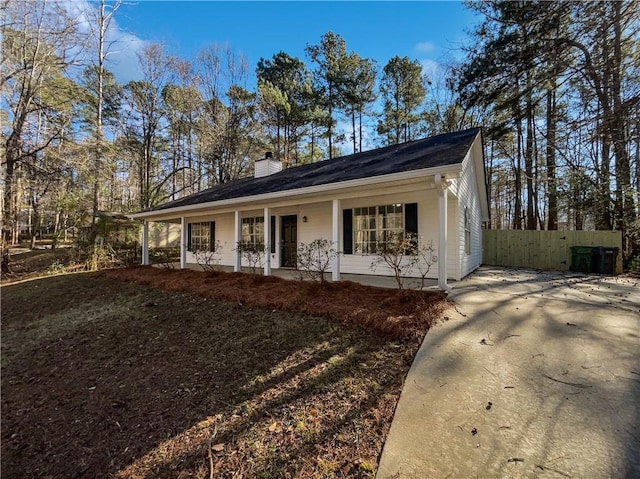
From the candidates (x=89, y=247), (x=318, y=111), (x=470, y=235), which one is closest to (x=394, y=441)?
(x=470, y=235)

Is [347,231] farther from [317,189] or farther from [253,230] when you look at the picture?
[253,230]

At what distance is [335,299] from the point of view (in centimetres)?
507

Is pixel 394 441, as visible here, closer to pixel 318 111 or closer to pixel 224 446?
pixel 224 446

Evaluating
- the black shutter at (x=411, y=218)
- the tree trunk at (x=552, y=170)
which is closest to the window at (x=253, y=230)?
the black shutter at (x=411, y=218)

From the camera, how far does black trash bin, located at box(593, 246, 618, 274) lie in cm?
905

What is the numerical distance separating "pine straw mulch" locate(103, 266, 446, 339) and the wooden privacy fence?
8.49m

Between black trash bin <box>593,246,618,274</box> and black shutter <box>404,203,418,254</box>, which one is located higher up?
black shutter <box>404,203,418,254</box>

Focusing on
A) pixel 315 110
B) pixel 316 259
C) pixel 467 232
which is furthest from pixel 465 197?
pixel 315 110

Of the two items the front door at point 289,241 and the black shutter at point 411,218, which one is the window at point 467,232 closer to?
the black shutter at point 411,218

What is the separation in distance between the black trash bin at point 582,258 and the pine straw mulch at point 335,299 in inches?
310

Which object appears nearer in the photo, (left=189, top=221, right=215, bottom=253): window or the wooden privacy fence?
the wooden privacy fence

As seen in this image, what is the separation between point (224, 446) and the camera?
2.34 meters

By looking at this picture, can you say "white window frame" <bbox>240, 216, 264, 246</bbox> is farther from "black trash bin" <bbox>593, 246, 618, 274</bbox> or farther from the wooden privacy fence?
"black trash bin" <bbox>593, 246, 618, 274</bbox>

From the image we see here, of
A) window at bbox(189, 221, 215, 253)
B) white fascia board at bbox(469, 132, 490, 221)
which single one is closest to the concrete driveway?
white fascia board at bbox(469, 132, 490, 221)
